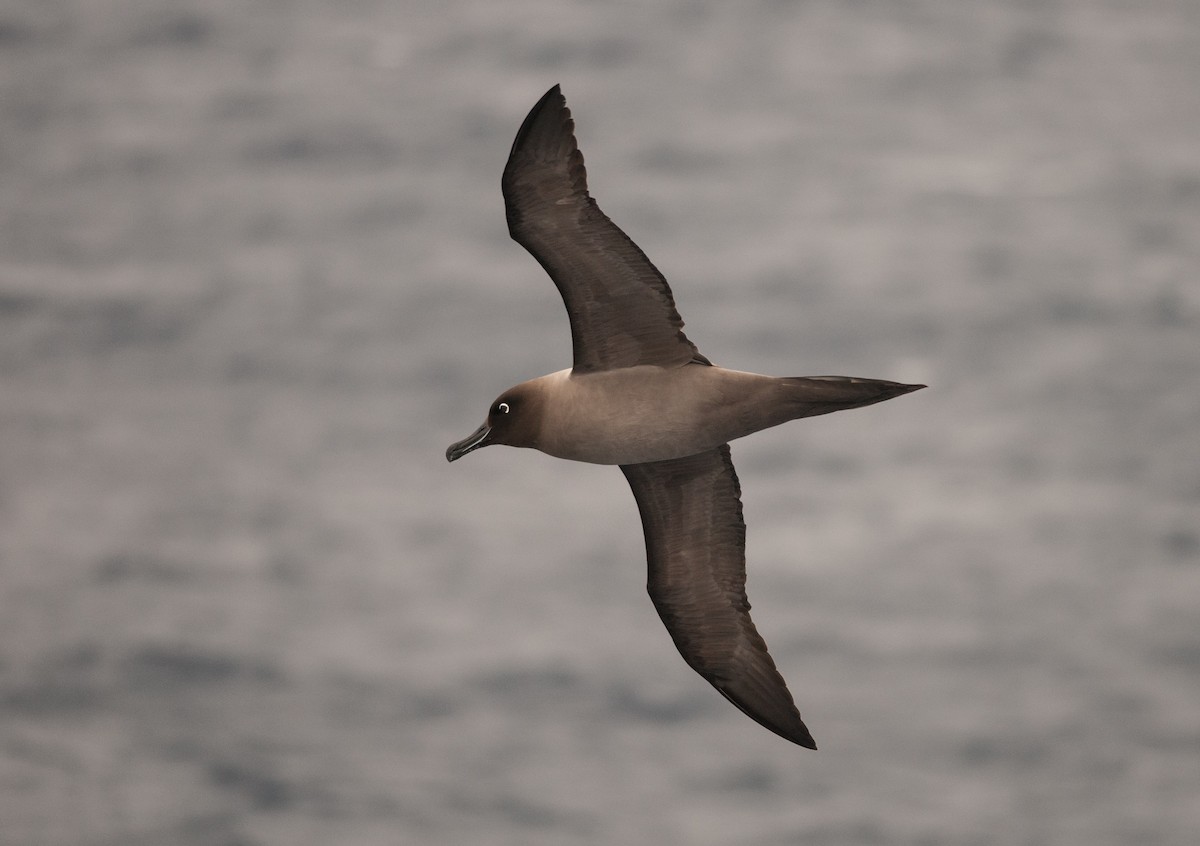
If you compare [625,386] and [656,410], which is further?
[625,386]

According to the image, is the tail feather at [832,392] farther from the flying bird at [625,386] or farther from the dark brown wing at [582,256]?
the dark brown wing at [582,256]

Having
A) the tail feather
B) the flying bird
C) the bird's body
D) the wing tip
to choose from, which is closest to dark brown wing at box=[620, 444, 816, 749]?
the flying bird

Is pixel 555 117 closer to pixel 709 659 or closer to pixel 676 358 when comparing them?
pixel 676 358

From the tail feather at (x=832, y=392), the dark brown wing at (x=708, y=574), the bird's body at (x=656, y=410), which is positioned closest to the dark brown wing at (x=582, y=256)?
the bird's body at (x=656, y=410)

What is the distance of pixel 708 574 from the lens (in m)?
18.0

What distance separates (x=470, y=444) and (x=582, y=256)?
7.66ft

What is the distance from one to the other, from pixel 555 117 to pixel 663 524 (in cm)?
501

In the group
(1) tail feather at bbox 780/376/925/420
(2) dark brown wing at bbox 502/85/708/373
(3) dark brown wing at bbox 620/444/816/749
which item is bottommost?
(3) dark brown wing at bbox 620/444/816/749

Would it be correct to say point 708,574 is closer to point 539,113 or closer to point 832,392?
point 832,392

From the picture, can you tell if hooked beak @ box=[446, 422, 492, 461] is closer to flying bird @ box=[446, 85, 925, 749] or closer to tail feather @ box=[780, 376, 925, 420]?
flying bird @ box=[446, 85, 925, 749]

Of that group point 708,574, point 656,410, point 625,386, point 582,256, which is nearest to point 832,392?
point 656,410

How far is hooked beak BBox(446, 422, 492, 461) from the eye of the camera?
1664 centimetres

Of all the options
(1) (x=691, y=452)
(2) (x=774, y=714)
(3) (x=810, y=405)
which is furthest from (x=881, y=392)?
(2) (x=774, y=714)

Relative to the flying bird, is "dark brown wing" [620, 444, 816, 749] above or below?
below
